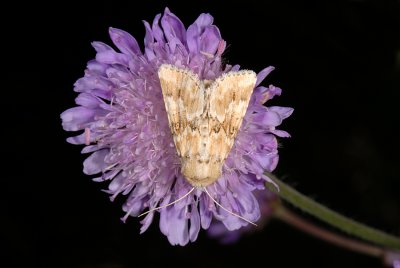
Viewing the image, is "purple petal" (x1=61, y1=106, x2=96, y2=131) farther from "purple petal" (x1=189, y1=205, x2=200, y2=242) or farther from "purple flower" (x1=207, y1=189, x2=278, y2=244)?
"purple flower" (x1=207, y1=189, x2=278, y2=244)

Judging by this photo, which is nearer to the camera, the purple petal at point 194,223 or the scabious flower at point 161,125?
the scabious flower at point 161,125

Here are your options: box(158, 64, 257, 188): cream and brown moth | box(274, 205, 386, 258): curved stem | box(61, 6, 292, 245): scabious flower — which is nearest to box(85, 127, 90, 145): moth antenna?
box(61, 6, 292, 245): scabious flower

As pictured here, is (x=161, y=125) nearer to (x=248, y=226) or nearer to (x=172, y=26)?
(x=172, y=26)

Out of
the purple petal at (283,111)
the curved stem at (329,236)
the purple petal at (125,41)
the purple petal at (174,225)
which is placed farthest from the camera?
the curved stem at (329,236)

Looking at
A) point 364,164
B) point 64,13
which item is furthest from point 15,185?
point 364,164

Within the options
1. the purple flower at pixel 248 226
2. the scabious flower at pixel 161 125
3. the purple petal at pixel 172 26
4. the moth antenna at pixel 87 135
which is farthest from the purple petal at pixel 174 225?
the purple flower at pixel 248 226

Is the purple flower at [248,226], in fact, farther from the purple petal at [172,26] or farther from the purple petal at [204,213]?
the purple petal at [172,26]

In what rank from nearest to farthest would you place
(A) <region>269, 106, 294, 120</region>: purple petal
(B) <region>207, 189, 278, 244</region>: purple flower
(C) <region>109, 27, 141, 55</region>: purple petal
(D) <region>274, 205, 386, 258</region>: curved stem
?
(A) <region>269, 106, 294, 120</region>: purple petal → (C) <region>109, 27, 141, 55</region>: purple petal → (D) <region>274, 205, 386, 258</region>: curved stem → (B) <region>207, 189, 278, 244</region>: purple flower

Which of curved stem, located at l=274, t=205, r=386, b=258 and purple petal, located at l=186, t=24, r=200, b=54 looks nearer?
purple petal, located at l=186, t=24, r=200, b=54

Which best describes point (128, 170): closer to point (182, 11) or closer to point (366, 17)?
point (182, 11)
